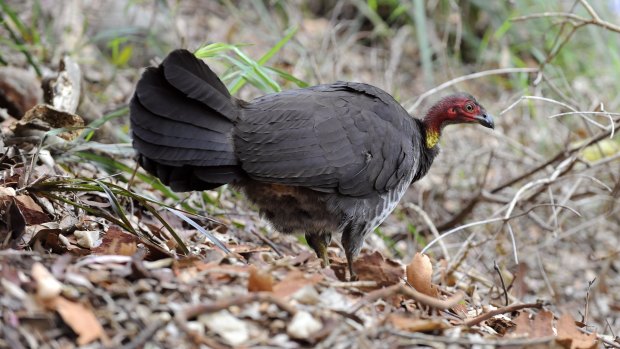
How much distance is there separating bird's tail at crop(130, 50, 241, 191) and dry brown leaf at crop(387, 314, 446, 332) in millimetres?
1071

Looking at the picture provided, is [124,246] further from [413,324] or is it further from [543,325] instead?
[543,325]

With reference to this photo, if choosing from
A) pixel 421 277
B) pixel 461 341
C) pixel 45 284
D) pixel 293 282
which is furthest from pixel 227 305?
pixel 421 277

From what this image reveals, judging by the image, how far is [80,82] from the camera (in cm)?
394

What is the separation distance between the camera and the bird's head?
3.90 m

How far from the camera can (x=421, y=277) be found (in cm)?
285

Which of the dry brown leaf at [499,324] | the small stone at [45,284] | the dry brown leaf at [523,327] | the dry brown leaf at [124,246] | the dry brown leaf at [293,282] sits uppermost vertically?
the small stone at [45,284]

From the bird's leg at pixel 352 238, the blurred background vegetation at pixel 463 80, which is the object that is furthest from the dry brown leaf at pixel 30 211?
the bird's leg at pixel 352 238

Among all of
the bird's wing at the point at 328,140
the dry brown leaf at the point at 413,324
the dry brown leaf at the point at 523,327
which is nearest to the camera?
the dry brown leaf at the point at 413,324

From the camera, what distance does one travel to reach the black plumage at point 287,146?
9.39ft

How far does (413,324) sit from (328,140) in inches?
46.0

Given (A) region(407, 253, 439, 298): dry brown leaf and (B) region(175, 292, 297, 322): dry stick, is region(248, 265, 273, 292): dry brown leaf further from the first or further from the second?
(A) region(407, 253, 439, 298): dry brown leaf

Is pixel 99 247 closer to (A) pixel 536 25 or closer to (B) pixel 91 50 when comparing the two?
(B) pixel 91 50

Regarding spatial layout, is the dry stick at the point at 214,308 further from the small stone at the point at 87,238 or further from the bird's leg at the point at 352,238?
the bird's leg at the point at 352,238

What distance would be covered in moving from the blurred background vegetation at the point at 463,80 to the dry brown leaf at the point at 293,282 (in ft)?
5.00
